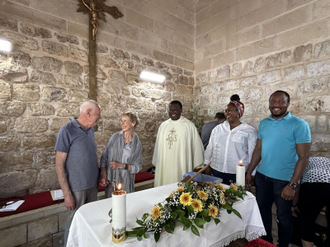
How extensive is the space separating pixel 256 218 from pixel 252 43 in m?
3.46

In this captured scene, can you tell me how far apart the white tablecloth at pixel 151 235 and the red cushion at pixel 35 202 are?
1.35 m

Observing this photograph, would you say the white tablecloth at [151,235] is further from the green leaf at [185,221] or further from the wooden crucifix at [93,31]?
the wooden crucifix at [93,31]

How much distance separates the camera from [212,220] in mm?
1360

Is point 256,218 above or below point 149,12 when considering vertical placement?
below

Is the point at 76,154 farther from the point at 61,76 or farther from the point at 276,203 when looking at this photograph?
the point at 276,203

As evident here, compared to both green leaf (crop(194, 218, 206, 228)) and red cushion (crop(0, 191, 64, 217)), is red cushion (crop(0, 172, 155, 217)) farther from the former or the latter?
green leaf (crop(194, 218, 206, 228))

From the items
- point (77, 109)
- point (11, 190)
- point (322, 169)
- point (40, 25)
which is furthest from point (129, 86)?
point (322, 169)

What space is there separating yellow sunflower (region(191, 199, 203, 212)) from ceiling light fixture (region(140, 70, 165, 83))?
328 cm

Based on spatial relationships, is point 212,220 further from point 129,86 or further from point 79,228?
point 129,86

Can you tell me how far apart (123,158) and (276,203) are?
6.02 feet

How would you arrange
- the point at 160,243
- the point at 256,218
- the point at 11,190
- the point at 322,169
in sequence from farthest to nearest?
the point at 11,190 → the point at 322,169 → the point at 256,218 → the point at 160,243

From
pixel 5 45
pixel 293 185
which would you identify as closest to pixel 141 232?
pixel 293 185

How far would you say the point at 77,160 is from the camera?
1937 millimetres

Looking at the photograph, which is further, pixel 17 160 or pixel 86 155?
pixel 17 160
